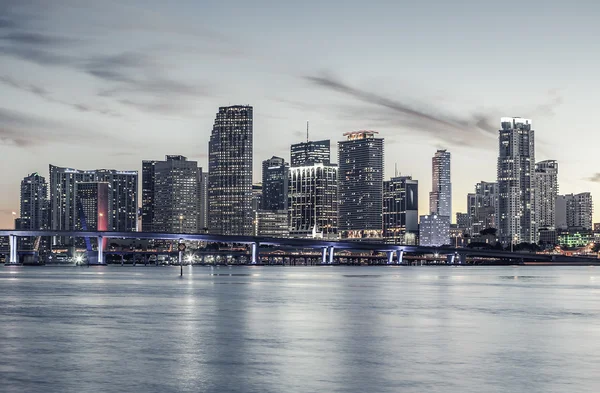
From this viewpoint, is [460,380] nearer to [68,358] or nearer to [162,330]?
[68,358]

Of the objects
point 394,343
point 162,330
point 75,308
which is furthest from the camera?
point 75,308

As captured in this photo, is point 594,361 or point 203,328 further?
point 203,328

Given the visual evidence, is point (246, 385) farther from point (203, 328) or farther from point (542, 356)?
point (203, 328)

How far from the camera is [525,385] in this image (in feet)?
81.0

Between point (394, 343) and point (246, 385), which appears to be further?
point (394, 343)

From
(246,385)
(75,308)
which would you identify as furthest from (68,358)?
(75,308)

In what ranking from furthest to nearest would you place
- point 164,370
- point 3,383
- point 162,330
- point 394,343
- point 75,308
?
point 75,308, point 162,330, point 394,343, point 164,370, point 3,383

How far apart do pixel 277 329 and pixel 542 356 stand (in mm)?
14240

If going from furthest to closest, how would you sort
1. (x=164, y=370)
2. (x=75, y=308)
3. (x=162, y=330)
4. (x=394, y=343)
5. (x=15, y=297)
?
(x=15, y=297)
(x=75, y=308)
(x=162, y=330)
(x=394, y=343)
(x=164, y=370)

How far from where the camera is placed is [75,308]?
191ft

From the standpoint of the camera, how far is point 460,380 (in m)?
25.5

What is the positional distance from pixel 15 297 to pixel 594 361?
5595cm

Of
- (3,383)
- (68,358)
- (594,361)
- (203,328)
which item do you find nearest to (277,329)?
(203,328)

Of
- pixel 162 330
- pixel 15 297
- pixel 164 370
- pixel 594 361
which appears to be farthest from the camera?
pixel 15 297
